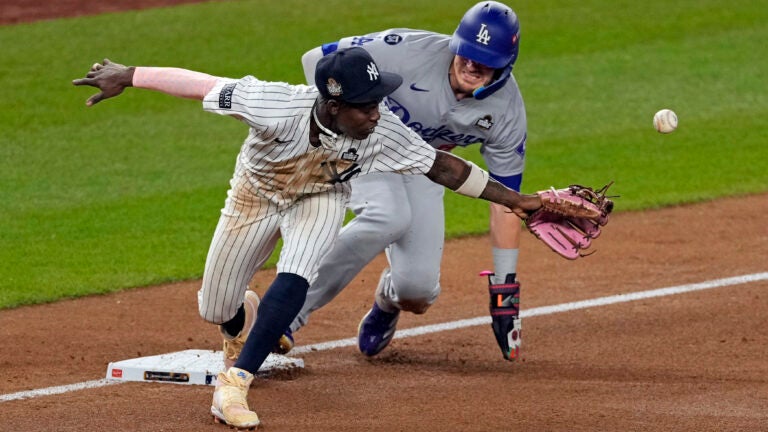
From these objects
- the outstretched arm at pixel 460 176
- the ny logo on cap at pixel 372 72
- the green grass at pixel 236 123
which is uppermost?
the ny logo on cap at pixel 372 72

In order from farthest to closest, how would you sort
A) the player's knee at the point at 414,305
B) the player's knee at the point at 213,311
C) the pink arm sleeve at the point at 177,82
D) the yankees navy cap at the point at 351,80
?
the player's knee at the point at 414,305, the player's knee at the point at 213,311, the pink arm sleeve at the point at 177,82, the yankees navy cap at the point at 351,80

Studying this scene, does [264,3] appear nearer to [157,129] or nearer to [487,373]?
[157,129]

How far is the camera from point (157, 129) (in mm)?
11867

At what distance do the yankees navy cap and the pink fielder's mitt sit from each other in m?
1.14

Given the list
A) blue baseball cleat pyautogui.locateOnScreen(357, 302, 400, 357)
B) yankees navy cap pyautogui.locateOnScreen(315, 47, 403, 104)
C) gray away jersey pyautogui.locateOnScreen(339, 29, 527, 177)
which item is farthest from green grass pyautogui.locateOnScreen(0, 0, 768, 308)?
yankees navy cap pyautogui.locateOnScreen(315, 47, 403, 104)

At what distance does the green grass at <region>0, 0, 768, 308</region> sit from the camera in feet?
30.1

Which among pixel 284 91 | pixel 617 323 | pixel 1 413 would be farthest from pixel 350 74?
pixel 617 323

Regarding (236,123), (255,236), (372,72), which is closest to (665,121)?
(372,72)

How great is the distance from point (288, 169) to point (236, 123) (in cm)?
671

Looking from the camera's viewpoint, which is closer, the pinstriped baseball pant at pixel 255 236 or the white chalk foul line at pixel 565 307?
the pinstriped baseball pant at pixel 255 236

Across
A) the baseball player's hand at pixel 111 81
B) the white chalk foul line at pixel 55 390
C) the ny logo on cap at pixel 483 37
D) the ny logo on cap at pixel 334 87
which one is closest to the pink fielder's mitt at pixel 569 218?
the ny logo on cap at pixel 483 37

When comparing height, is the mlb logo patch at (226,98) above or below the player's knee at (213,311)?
above

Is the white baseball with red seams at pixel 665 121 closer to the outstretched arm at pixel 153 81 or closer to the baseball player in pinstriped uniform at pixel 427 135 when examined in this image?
the baseball player in pinstriped uniform at pixel 427 135

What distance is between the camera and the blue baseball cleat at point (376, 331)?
6.83 metres
